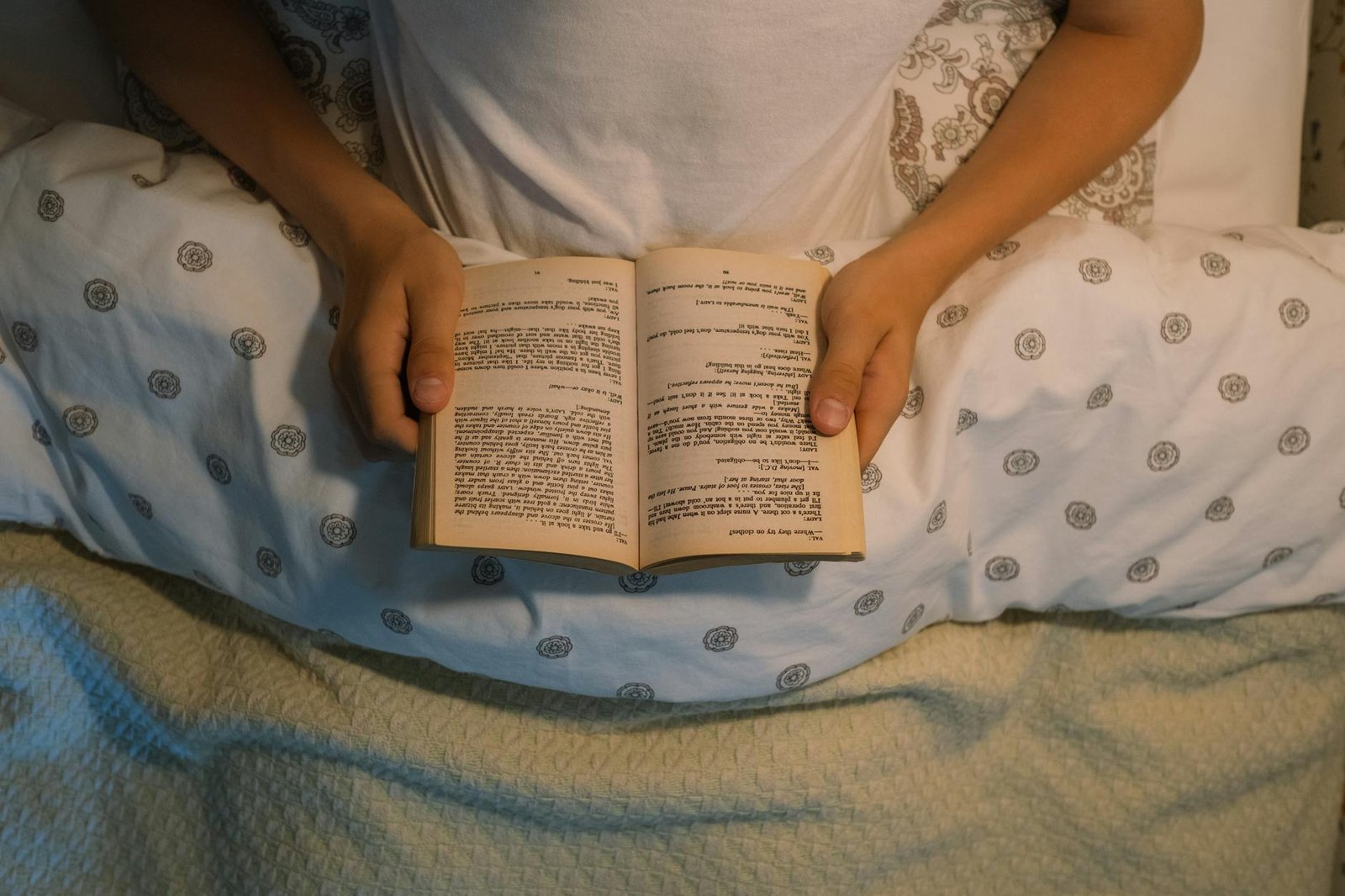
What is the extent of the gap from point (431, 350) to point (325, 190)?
180 millimetres

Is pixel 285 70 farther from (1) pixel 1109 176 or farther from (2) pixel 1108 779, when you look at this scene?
(2) pixel 1108 779

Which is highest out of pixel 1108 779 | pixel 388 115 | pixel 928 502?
pixel 388 115

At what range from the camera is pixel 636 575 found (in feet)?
1.96

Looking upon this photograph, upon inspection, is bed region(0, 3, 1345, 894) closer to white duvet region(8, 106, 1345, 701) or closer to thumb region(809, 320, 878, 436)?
white duvet region(8, 106, 1345, 701)

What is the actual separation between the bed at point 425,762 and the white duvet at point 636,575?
0.04 metres

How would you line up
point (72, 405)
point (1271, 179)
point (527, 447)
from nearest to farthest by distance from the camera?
1. point (527, 447)
2. point (72, 405)
3. point (1271, 179)

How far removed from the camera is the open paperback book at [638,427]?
0.51 meters

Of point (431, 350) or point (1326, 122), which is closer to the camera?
point (431, 350)

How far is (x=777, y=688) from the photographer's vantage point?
648mm

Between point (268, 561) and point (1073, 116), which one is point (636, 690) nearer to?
point (268, 561)

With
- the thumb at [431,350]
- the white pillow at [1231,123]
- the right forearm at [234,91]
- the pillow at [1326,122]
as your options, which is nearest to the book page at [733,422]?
the thumb at [431,350]

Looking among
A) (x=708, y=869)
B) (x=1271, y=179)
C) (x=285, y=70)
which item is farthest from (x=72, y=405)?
(x=1271, y=179)

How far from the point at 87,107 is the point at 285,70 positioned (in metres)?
0.21

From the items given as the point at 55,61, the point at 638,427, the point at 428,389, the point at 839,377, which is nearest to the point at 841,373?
the point at 839,377
